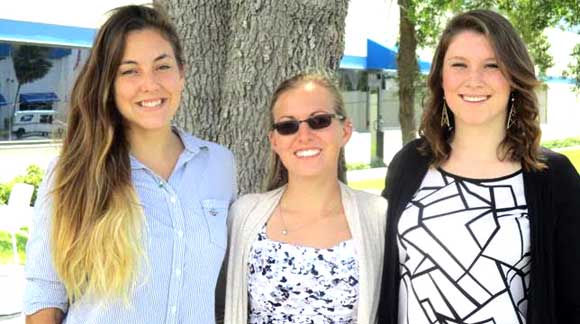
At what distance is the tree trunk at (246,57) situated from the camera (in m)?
3.62

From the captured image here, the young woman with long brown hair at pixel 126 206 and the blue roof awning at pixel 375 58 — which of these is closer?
the young woman with long brown hair at pixel 126 206

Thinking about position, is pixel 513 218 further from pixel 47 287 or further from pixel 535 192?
pixel 47 287

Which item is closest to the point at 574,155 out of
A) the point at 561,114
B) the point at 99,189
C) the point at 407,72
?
the point at 561,114

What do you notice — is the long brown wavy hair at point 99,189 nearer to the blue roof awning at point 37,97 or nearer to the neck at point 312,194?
the neck at point 312,194

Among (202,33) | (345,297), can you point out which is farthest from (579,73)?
(345,297)

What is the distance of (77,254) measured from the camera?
7.74 ft

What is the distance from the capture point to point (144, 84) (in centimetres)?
252

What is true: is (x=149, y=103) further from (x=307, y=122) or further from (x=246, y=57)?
(x=246, y=57)

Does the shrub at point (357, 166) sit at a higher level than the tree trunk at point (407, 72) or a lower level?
lower

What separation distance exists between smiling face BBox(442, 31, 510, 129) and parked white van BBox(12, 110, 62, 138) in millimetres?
11878

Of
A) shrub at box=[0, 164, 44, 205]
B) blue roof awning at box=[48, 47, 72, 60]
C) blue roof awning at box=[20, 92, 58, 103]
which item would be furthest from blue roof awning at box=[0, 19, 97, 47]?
shrub at box=[0, 164, 44, 205]

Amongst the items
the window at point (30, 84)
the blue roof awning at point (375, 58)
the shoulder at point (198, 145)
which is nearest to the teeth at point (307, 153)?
the shoulder at point (198, 145)

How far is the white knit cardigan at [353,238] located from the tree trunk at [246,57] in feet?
2.82

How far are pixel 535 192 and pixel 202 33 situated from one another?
6.53 ft
